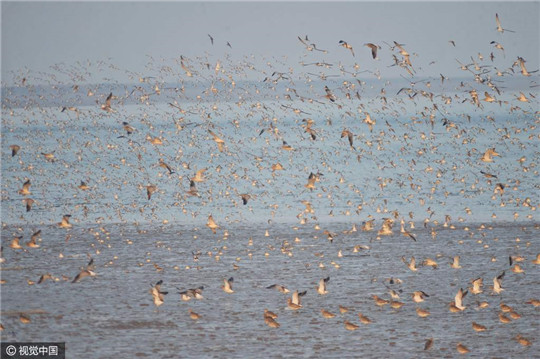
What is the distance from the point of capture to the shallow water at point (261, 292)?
1206 cm

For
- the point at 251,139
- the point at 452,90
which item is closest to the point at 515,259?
the point at 251,139

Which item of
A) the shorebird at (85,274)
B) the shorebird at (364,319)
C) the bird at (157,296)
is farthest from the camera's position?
the shorebird at (85,274)

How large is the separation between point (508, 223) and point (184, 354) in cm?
1288

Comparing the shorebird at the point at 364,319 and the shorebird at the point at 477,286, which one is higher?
the shorebird at the point at 477,286

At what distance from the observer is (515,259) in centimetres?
1720

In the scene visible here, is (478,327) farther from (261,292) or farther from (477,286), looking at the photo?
(261,292)

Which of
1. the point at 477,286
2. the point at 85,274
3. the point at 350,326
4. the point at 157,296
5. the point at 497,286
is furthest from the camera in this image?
the point at 85,274

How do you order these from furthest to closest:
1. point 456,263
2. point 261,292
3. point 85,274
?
1. point 456,263
2. point 85,274
3. point 261,292

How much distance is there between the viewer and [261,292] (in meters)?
14.8

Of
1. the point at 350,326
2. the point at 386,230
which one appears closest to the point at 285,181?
the point at 386,230

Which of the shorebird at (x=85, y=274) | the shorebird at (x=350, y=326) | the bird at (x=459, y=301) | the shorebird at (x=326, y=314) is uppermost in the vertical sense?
the shorebird at (x=85, y=274)

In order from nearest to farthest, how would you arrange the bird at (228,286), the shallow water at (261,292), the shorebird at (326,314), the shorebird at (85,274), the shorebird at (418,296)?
the shallow water at (261,292) < the shorebird at (326,314) < the shorebird at (418,296) < the bird at (228,286) < the shorebird at (85,274)

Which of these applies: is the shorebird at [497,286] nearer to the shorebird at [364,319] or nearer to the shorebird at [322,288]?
the shorebird at [364,319]

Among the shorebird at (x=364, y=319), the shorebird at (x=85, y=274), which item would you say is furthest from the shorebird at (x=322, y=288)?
the shorebird at (x=85, y=274)
